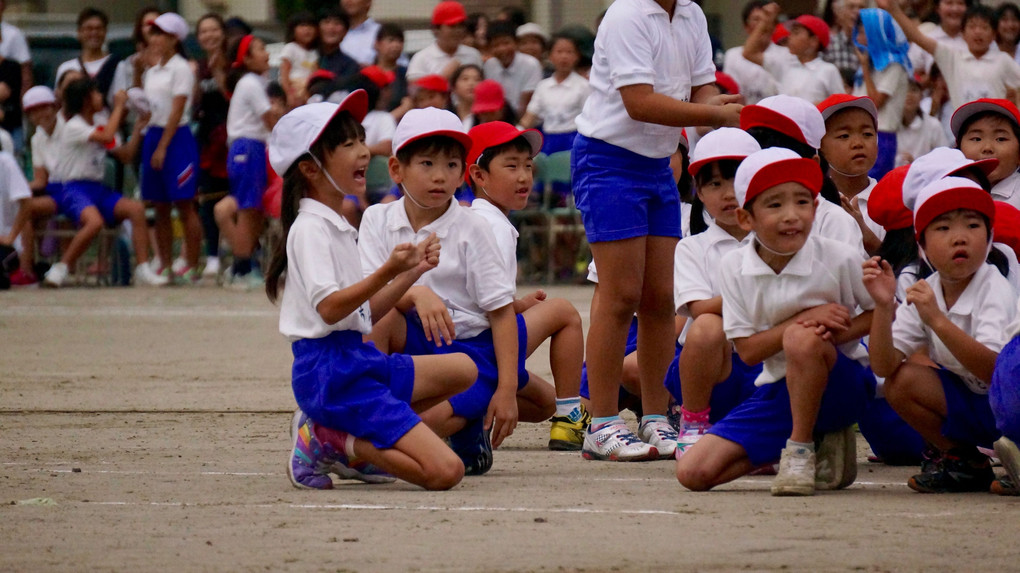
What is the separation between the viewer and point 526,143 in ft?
20.9

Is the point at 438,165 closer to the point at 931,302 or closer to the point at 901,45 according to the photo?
the point at 931,302

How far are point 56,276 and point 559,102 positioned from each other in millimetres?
4882

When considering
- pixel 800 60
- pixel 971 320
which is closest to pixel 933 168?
pixel 971 320

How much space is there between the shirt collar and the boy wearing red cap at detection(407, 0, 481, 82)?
8.27m

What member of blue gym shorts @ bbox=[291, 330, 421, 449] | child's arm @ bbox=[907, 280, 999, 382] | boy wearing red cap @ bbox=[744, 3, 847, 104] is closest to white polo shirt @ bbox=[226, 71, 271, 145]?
boy wearing red cap @ bbox=[744, 3, 847, 104]

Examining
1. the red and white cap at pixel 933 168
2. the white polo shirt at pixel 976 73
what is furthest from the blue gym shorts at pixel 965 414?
the white polo shirt at pixel 976 73

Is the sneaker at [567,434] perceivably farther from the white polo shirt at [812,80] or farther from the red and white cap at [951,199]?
the white polo shirt at [812,80]

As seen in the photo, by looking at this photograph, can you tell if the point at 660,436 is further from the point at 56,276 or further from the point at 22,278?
the point at 22,278

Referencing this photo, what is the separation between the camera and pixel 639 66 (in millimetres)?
5715

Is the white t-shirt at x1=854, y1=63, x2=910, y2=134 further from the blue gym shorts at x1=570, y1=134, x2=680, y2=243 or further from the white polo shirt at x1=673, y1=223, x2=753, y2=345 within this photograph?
the white polo shirt at x1=673, y1=223, x2=753, y2=345

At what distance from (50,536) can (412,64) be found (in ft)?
31.7

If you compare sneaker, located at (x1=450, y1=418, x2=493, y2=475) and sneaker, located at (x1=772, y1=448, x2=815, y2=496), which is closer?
sneaker, located at (x1=772, y1=448, x2=815, y2=496)

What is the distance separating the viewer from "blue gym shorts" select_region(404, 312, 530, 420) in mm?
5512

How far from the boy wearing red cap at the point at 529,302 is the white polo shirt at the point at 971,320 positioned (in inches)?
61.2
